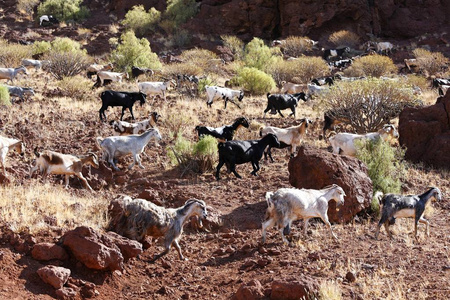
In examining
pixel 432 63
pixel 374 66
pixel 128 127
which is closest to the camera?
pixel 128 127

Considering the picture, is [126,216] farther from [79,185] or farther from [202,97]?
[202,97]

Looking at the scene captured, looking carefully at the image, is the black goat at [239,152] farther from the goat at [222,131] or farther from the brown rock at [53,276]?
the brown rock at [53,276]

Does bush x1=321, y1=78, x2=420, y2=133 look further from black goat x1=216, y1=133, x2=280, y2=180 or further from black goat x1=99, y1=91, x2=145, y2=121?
black goat x1=99, y1=91, x2=145, y2=121

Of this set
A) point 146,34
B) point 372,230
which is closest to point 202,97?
point 372,230

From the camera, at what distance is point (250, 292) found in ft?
21.7

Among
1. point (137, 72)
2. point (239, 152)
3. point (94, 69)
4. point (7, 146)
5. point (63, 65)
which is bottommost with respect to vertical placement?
point (94, 69)

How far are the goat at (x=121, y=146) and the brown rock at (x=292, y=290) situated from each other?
715 cm

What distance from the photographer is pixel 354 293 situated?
→ 6699 mm

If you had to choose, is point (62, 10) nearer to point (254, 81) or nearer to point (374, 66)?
point (254, 81)

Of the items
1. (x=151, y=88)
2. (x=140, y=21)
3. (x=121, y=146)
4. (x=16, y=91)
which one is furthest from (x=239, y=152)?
(x=140, y=21)

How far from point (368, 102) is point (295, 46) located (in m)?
25.4

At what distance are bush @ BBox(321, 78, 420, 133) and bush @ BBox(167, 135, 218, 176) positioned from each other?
5.69m

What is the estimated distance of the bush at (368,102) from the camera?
17.4 m

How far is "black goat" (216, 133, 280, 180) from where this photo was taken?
12.9 m
